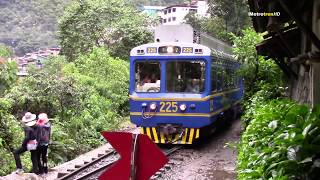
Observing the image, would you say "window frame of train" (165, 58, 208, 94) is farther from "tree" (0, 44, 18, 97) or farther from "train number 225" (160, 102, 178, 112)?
"tree" (0, 44, 18, 97)

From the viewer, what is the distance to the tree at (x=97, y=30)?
28.4 m

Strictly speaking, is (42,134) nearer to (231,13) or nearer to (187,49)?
(187,49)

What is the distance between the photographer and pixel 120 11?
1196 inches

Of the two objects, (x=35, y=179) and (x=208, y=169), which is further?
(x=208, y=169)

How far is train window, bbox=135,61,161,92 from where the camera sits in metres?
11.6

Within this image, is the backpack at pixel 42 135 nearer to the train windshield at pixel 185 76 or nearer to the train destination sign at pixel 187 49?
the train windshield at pixel 185 76

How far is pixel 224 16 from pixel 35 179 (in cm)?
1969

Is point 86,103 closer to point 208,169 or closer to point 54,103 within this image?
point 54,103

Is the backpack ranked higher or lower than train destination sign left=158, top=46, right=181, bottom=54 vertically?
lower

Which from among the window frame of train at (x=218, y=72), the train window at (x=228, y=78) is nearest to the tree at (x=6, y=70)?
the window frame of train at (x=218, y=72)

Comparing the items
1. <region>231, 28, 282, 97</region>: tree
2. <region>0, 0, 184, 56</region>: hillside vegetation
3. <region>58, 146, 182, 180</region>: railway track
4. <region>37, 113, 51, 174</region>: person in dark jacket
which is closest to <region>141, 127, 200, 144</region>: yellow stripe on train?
<region>58, 146, 182, 180</region>: railway track

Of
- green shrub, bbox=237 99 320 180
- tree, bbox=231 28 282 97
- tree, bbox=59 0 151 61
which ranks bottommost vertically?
green shrub, bbox=237 99 320 180

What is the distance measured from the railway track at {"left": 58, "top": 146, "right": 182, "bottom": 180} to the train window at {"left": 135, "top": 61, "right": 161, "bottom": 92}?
1.67m

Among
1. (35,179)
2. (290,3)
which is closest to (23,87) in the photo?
(35,179)
